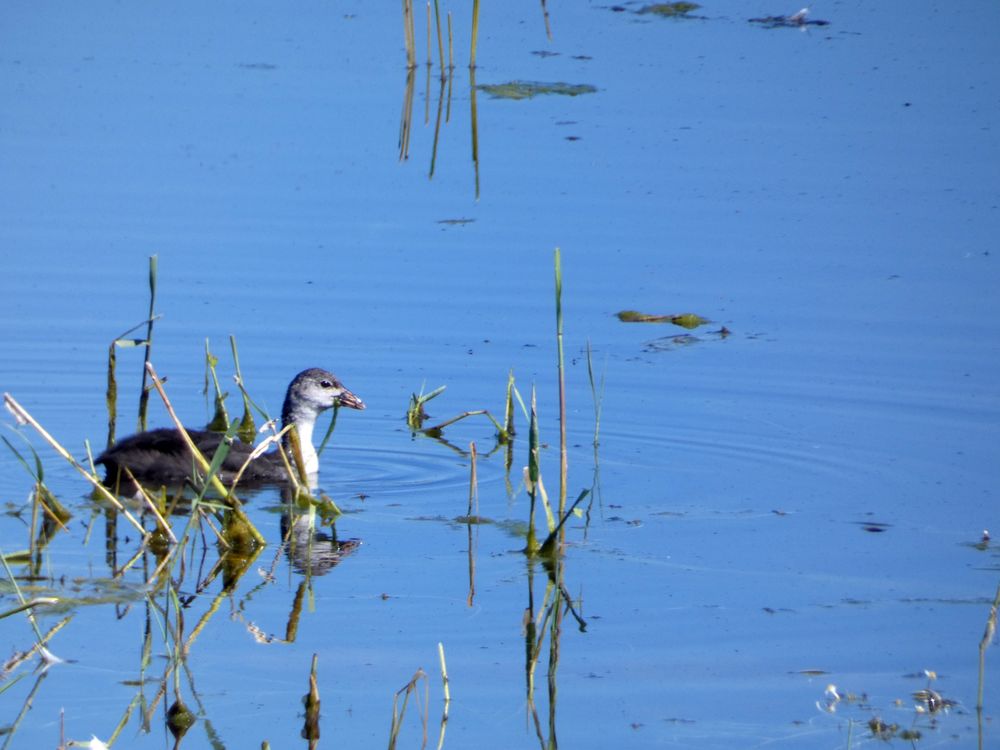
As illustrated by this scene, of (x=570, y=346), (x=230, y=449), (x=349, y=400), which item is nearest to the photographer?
(x=230, y=449)

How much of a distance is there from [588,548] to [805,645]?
4.91 ft

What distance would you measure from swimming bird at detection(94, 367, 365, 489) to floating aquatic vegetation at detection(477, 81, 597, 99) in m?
6.69

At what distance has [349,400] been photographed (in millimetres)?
11062

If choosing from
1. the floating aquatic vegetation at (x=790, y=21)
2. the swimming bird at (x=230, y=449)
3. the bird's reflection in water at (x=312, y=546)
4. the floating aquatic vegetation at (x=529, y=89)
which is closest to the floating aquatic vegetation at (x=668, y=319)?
the swimming bird at (x=230, y=449)

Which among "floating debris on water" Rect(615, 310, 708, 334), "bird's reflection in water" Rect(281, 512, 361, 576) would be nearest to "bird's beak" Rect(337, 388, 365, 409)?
"bird's reflection in water" Rect(281, 512, 361, 576)

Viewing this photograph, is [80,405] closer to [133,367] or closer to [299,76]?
[133,367]

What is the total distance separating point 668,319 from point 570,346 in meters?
0.79

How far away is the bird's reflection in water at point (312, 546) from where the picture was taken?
8477mm

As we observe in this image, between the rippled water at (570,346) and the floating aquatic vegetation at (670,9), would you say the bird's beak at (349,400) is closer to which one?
the rippled water at (570,346)

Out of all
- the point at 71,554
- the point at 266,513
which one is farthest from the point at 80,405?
the point at 71,554

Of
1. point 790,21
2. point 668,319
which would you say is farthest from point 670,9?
point 668,319

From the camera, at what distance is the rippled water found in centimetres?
718

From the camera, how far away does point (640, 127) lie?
1669cm

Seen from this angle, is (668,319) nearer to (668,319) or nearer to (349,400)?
(668,319)
